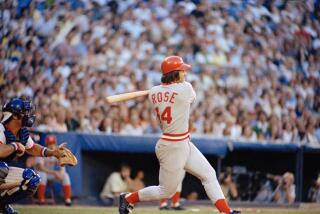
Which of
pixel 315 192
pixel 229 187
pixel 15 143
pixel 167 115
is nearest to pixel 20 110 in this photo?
pixel 15 143

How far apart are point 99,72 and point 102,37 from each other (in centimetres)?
105

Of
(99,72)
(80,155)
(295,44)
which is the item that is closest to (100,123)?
(80,155)

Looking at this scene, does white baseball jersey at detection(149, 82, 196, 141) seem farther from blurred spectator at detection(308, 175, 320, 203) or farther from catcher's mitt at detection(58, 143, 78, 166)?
blurred spectator at detection(308, 175, 320, 203)

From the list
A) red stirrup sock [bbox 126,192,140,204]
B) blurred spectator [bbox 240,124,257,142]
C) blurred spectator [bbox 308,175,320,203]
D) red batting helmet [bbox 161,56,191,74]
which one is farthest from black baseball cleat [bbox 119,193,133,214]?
blurred spectator [bbox 308,175,320,203]

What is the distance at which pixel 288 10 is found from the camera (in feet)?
51.6

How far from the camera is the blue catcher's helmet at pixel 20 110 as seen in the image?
7117mm

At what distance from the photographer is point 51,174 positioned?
11.5 metres

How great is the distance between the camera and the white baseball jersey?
7273 mm

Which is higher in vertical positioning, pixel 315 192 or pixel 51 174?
pixel 51 174

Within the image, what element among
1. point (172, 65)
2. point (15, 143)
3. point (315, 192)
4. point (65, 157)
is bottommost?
point (315, 192)

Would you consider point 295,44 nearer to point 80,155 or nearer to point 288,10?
point 288,10

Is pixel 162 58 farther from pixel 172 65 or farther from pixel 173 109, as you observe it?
pixel 173 109

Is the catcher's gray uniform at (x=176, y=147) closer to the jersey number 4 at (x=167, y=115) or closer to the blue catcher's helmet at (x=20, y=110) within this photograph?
the jersey number 4 at (x=167, y=115)

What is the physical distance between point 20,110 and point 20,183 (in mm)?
756
